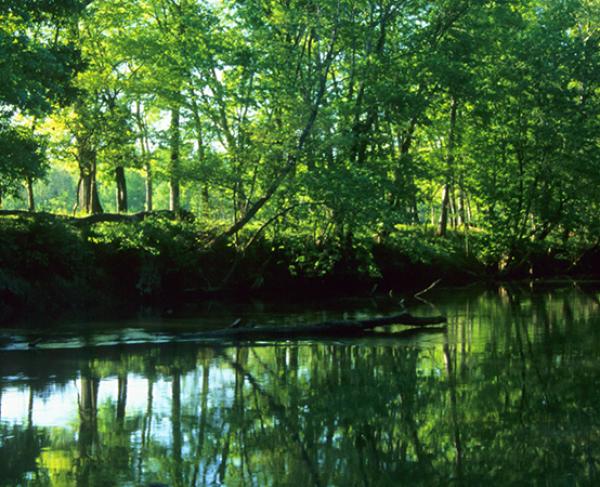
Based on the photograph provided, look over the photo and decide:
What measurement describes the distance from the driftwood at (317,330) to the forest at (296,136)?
717 cm

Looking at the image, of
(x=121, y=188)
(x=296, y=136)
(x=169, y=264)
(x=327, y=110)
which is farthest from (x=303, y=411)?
(x=121, y=188)

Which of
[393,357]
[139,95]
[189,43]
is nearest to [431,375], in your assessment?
[393,357]

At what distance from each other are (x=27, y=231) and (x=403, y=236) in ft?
41.4

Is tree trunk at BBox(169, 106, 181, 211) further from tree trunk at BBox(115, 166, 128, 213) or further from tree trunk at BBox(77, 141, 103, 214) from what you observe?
tree trunk at BBox(115, 166, 128, 213)

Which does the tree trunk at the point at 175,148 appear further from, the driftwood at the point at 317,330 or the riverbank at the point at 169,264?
the driftwood at the point at 317,330

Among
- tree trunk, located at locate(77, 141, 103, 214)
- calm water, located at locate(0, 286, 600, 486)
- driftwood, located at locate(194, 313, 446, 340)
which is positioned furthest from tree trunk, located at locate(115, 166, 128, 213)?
driftwood, located at locate(194, 313, 446, 340)

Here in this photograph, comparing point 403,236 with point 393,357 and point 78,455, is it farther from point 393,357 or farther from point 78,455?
point 78,455

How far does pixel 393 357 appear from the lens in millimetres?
16047

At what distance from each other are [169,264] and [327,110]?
26.8 ft

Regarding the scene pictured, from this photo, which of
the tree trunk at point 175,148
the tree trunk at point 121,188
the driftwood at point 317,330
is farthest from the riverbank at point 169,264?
the driftwood at point 317,330

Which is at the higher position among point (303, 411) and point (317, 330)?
point (317, 330)

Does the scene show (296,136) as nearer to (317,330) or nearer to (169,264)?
(169,264)

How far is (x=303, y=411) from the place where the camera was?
440 inches

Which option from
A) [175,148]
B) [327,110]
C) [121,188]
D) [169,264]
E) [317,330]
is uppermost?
[327,110]
